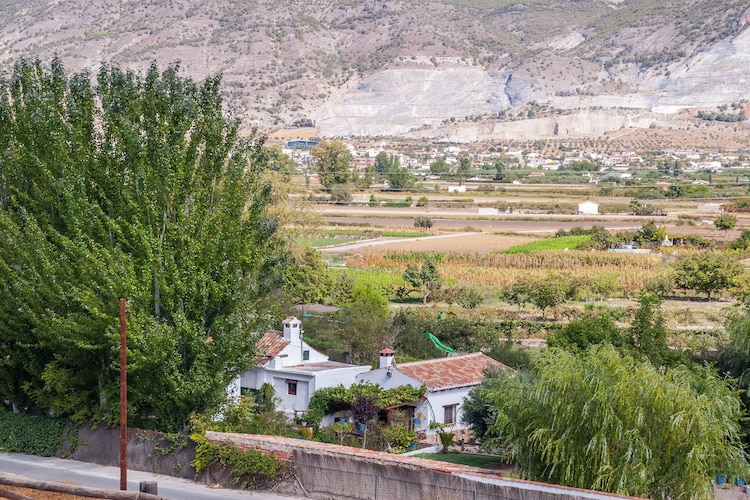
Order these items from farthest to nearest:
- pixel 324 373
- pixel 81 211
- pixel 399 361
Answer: pixel 399 361 → pixel 324 373 → pixel 81 211

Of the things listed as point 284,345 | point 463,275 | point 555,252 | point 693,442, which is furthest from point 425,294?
point 693,442

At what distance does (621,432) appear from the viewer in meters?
20.2

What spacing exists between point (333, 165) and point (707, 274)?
→ 83377 mm

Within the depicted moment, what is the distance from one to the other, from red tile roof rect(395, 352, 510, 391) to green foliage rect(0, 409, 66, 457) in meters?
11.9

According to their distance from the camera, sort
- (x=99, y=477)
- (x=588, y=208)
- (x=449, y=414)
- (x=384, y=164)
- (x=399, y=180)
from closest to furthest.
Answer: (x=99, y=477) < (x=449, y=414) < (x=588, y=208) < (x=399, y=180) < (x=384, y=164)

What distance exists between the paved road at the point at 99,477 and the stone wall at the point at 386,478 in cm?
77

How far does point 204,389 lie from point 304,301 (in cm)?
3107

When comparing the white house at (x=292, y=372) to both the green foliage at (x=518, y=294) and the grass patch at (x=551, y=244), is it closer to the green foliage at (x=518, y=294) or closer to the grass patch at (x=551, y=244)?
the green foliage at (x=518, y=294)

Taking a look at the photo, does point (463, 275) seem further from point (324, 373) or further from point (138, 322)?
point (138, 322)

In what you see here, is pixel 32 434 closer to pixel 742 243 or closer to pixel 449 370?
pixel 449 370

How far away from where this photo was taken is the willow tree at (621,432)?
20.0 metres

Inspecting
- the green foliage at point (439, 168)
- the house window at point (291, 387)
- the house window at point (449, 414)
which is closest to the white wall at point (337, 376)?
the house window at point (291, 387)

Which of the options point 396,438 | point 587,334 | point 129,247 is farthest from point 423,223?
point 129,247

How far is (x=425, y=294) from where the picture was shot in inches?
2410
